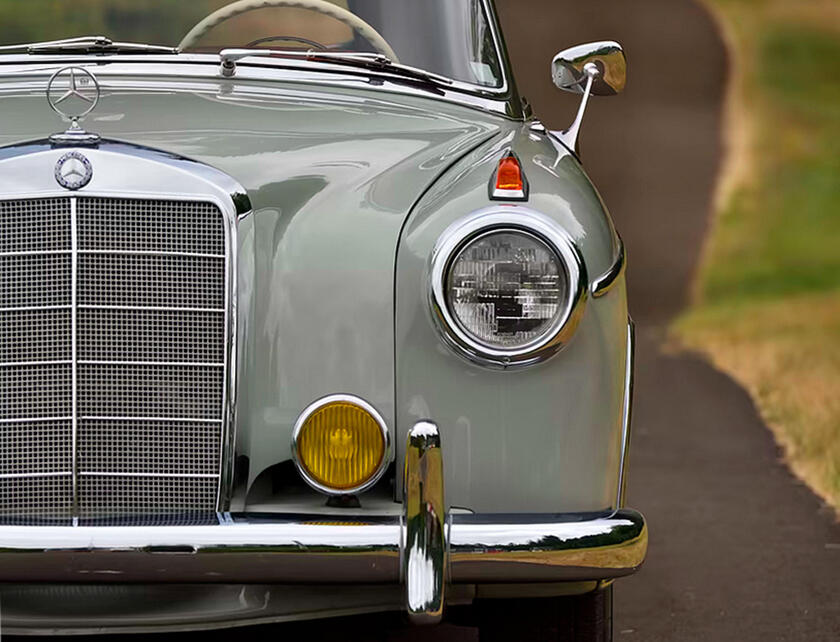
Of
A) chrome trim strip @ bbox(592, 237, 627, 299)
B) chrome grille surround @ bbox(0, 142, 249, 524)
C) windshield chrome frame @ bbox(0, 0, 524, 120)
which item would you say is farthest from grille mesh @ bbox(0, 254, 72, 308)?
chrome trim strip @ bbox(592, 237, 627, 299)

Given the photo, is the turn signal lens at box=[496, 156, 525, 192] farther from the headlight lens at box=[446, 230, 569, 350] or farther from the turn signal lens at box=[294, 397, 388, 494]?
the turn signal lens at box=[294, 397, 388, 494]

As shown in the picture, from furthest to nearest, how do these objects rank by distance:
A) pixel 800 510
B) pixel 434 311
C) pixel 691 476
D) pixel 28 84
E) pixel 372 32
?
pixel 691 476, pixel 800 510, pixel 372 32, pixel 28 84, pixel 434 311

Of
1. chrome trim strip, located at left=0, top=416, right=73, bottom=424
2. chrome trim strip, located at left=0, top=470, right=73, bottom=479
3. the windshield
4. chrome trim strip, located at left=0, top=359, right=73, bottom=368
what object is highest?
the windshield

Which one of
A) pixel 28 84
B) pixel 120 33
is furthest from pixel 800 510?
pixel 28 84

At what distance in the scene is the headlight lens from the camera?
9.07 feet

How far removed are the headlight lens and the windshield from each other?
113 cm

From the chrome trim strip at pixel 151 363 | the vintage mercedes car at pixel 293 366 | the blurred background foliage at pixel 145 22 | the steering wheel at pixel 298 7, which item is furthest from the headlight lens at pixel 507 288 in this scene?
the blurred background foliage at pixel 145 22

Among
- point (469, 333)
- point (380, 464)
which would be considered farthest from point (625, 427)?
point (380, 464)

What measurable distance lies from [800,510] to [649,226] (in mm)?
10403

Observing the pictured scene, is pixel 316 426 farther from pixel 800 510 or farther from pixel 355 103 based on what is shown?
pixel 800 510

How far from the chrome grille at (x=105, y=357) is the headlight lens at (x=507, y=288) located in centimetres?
44

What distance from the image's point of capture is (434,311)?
277 centimetres

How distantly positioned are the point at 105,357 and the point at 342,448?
0.46 meters

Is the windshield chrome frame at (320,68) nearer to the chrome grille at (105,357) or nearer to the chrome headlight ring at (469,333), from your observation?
the chrome grille at (105,357)
